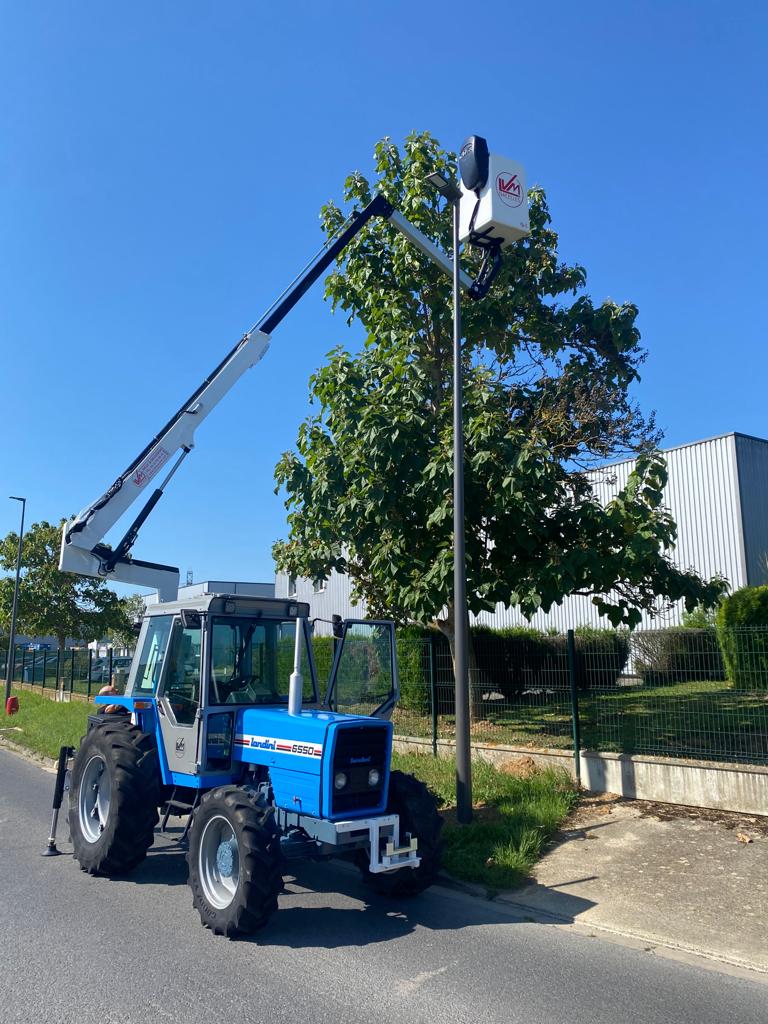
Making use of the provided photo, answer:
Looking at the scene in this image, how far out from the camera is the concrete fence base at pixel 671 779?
27.9ft

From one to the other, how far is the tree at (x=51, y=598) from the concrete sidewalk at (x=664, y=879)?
88.2ft

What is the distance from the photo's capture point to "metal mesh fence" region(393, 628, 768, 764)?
9211 millimetres

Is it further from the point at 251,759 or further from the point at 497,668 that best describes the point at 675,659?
the point at 251,759

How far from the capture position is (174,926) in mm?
6121

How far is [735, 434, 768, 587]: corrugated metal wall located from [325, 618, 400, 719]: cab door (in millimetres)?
16139

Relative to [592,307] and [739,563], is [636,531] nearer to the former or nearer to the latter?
[592,307]

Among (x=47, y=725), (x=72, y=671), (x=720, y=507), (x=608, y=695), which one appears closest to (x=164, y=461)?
(x=608, y=695)

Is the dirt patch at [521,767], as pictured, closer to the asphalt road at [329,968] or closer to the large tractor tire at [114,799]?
the asphalt road at [329,968]

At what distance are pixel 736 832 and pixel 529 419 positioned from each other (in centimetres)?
601

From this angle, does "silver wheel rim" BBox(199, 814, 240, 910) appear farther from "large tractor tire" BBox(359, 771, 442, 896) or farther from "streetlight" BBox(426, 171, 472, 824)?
"streetlight" BBox(426, 171, 472, 824)

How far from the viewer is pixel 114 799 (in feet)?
23.5

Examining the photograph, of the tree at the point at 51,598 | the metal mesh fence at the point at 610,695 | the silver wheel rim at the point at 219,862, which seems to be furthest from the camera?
the tree at the point at 51,598

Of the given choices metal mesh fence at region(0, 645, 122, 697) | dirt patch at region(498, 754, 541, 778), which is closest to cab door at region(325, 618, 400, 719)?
dirt patch at region(498, 754, 541, 778)

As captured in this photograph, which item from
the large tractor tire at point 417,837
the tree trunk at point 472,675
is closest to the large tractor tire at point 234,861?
the large tractor tire at point 417,837
